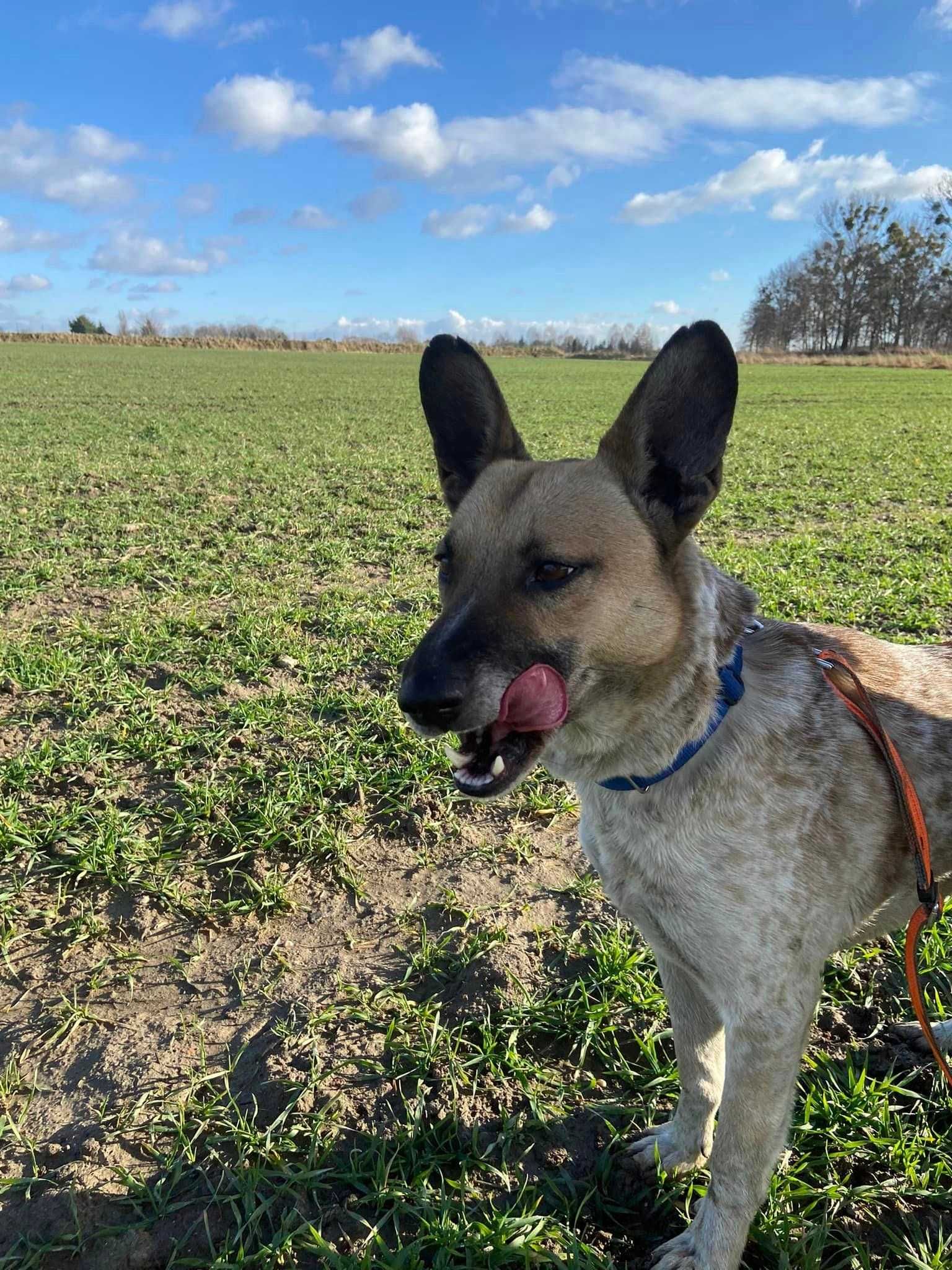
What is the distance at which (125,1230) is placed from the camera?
214 centimetres

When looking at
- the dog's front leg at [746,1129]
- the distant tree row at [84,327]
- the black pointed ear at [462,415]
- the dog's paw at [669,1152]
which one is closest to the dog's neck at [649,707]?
the dog's front leg at [746,1129]

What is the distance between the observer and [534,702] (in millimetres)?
1968

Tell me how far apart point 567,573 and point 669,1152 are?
191 centimetres

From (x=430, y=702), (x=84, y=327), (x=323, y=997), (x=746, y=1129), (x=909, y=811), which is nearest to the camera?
(x=430, y=702)

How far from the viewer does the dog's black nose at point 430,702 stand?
187 cm

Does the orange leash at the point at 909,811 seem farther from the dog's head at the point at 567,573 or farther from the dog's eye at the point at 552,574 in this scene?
the dog's eye at the point at 552,574

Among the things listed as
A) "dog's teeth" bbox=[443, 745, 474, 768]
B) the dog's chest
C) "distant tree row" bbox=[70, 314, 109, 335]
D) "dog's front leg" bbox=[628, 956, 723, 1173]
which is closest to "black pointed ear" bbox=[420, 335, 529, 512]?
"dog's teeth" bbox=[443, 745, 474, 768]

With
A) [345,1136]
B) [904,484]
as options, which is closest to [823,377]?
[904,484]

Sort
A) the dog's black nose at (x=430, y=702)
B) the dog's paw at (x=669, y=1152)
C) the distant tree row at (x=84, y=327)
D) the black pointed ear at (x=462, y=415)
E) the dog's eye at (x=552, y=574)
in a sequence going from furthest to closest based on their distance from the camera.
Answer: the distant tree row at (x=84, y=327)
the black pointed ear at (x=462, y=415)
the dog's paw at (x=669, y=1152)
the dog's eye at (x=552, y=574)
the dog's black nose at (x=430, y=702)

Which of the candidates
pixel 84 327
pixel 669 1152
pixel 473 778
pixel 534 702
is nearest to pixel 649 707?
pixel 534 702

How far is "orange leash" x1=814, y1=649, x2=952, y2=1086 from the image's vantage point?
211 centimetres

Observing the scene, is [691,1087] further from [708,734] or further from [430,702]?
[430,702]

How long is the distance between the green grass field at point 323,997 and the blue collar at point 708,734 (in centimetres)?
121

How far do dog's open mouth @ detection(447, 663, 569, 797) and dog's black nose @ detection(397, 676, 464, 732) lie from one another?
0.14 metres
